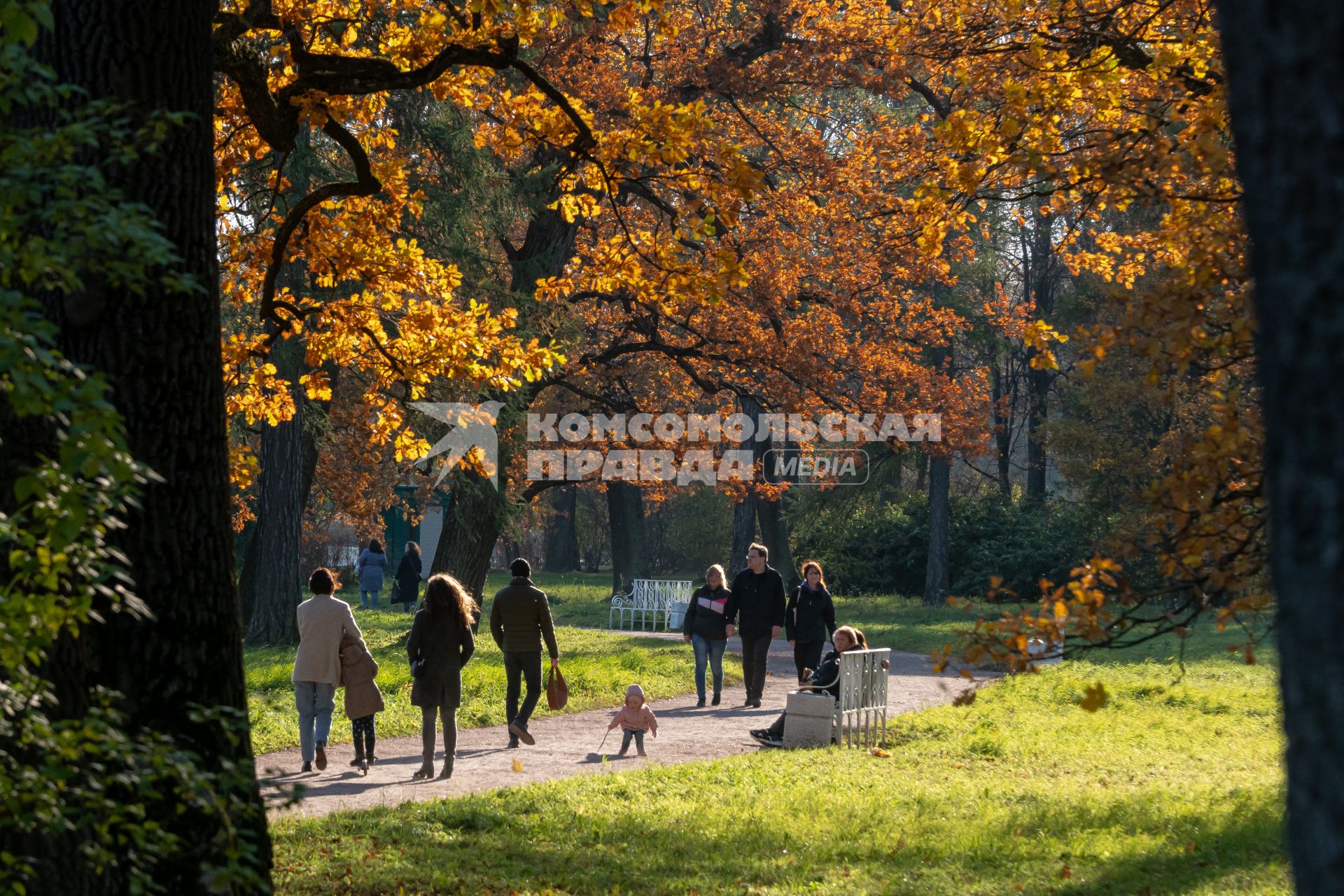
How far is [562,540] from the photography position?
202ft

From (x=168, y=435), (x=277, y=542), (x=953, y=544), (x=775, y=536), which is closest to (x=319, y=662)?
(x=168, y=435)

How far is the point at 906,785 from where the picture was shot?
451 inches

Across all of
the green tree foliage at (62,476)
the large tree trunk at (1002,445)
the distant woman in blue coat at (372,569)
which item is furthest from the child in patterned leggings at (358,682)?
the large tree trunk at (1002,445)

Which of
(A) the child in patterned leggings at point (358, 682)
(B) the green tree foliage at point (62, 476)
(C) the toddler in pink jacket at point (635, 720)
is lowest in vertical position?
(C) the toddler in pink jacket at point (635, 720)

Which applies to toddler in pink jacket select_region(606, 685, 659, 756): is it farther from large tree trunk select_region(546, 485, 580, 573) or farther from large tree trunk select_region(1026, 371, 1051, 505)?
large tree trunk select_region(546, 485, 580, 573)

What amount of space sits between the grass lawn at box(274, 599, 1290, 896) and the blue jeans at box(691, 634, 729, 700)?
361cm

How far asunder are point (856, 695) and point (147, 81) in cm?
1023

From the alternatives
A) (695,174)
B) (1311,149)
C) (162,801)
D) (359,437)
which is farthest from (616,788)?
(359,437)

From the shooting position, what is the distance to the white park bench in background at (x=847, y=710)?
1385 cm

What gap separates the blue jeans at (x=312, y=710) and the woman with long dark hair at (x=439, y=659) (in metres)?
0.78

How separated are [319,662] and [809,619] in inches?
267

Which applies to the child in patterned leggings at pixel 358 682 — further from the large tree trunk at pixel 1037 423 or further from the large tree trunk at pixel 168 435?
the large tree trunk at pixel 1037 423

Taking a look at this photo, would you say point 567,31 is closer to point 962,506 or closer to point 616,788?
point 616,788
